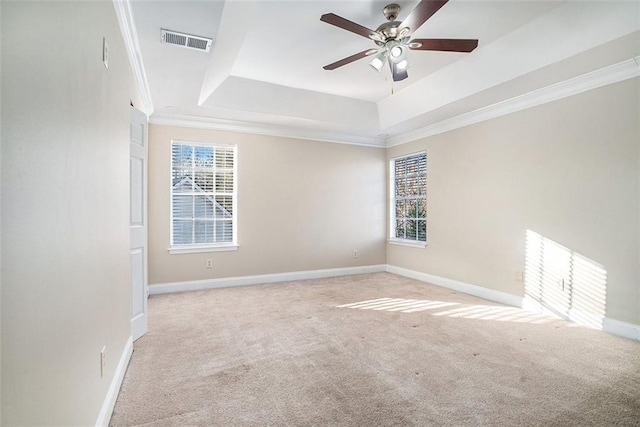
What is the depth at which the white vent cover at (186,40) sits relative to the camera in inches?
102

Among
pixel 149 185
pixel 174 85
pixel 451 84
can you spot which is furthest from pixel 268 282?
pixel 451 84

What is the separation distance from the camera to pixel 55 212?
1.12 meters

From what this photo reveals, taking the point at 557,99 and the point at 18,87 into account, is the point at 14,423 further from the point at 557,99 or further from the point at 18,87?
the point at 557,99

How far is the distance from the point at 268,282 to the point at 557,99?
457 centimetres

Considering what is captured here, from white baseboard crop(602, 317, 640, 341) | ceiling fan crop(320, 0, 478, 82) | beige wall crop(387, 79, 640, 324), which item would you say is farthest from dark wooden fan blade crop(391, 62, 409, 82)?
white baseboard crop(602, 317, 640, 341)

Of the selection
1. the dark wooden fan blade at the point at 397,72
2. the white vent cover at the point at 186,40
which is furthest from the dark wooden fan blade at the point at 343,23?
the white vent cover at the point at 186,40

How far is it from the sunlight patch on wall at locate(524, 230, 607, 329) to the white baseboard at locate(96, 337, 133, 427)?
4.25 m

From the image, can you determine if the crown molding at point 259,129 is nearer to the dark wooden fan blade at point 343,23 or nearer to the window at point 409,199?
the window at point 409,199

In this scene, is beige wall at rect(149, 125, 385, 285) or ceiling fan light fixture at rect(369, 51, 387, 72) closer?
ceiling fan light fixture at rect(369, 51, 387, 72)

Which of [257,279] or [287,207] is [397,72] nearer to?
[287,207]

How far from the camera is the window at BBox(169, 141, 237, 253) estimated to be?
489 centimetres

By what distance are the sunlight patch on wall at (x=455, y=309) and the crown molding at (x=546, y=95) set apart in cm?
246

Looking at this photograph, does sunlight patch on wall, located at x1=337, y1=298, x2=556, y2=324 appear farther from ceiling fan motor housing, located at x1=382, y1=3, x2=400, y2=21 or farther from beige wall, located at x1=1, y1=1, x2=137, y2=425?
ceiling fan motor housing, located at x1=382, y1=3, x2=400, y2=21

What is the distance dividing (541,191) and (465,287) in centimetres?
169
